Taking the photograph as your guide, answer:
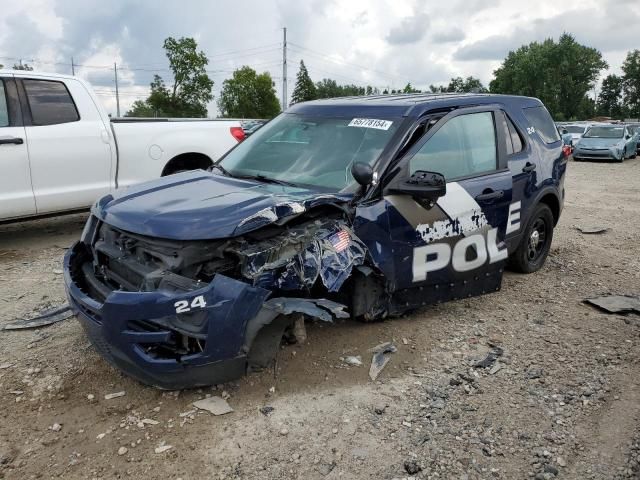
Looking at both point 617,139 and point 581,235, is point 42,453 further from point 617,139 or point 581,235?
point 617,139

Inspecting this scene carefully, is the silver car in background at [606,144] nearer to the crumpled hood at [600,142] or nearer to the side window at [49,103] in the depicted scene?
the crumpled hood at [600,142]

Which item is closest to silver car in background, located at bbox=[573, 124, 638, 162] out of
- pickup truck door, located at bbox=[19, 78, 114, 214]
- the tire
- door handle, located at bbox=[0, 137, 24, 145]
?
the tire

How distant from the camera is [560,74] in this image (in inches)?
3364

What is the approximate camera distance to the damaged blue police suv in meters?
2.95

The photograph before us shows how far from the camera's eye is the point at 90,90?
6.66m

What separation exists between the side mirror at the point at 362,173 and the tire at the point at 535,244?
2175 millimetres

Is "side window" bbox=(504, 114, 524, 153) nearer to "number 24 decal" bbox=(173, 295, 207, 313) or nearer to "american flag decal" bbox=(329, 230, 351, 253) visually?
"american flag decal" bbox=(329, 230, 351, 253)

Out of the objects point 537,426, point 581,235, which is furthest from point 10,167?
point 581,235

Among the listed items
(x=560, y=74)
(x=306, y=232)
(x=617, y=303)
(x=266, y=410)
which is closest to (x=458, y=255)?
(x=306, y=232)

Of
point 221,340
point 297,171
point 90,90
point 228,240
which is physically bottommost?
point 221,340

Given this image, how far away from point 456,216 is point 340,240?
113cm

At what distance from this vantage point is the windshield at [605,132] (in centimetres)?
2133

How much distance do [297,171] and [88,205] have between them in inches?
143

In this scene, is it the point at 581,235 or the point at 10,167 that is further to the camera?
the point at 581,235
